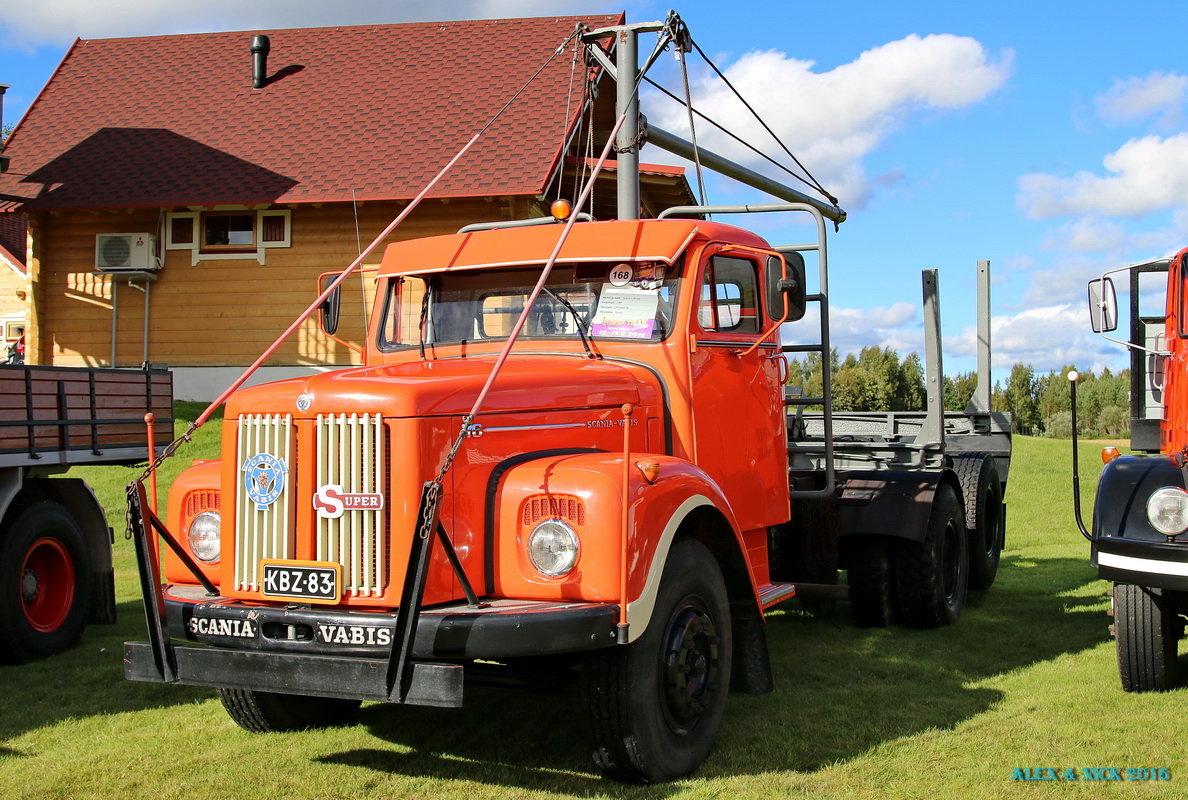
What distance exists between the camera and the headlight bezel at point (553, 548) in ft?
13.5

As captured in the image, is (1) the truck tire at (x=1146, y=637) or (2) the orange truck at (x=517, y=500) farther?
(1) the truck tire at (x=1146, y=637)

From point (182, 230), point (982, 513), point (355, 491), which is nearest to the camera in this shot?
point (355, 491)

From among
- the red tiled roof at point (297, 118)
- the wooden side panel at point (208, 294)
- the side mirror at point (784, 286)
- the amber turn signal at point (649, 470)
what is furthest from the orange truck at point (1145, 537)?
the wooden side panel at point (208, 294)

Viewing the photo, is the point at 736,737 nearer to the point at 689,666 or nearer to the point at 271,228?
the point at 689,666

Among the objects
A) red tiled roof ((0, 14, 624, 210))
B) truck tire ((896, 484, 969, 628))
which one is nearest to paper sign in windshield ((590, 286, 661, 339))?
truck tire ((896, 484, 969, 628))

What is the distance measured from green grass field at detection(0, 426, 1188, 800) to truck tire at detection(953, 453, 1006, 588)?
1.77 m

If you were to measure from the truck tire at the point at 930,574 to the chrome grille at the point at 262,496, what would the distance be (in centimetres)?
466

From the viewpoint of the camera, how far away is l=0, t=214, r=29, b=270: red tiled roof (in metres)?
25.0

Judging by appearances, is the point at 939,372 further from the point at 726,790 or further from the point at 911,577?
the point at 726,790

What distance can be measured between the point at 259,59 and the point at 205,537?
57.3 feet

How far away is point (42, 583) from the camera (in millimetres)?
7172

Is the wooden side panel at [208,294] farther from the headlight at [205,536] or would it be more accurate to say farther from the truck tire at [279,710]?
the headlight at [205,536]

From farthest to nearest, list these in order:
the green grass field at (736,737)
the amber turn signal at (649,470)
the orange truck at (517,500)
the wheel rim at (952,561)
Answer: the wheel rim at (952,561) < the green grass field at (736,737) < the amber turn signal at (649,470) < the orange truck at (517,500)

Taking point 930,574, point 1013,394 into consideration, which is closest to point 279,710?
point 930,574
